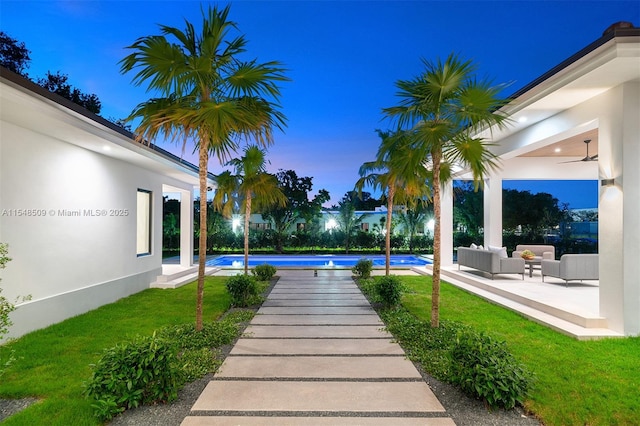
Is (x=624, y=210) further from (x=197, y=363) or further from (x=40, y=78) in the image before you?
(x=40, y=78)

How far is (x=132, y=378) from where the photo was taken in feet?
9.47

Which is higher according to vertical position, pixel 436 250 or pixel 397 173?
pixel 397 173

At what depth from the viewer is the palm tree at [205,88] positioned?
4262 millimetres

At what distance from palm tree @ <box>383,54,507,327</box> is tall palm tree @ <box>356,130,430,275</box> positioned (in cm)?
19

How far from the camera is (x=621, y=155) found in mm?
4812

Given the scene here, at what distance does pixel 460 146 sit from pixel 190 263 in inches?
425

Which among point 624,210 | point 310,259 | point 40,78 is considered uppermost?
point 40,78

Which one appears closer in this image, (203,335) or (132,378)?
(132,378)

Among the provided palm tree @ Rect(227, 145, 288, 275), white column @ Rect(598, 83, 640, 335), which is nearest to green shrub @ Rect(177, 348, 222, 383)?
palm tree @ Rect(227, 145, 288, 275)

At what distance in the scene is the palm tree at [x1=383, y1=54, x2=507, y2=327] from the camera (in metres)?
4.44

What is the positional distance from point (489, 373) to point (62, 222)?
7019 millimetres

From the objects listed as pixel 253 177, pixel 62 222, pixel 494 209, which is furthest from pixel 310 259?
pixel 62 222

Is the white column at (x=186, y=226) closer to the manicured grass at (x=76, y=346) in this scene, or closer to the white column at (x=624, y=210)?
the manicured grass at (x=76, y=346)

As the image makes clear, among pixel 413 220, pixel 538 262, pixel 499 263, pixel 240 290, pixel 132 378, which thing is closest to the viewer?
pixel 132 378
